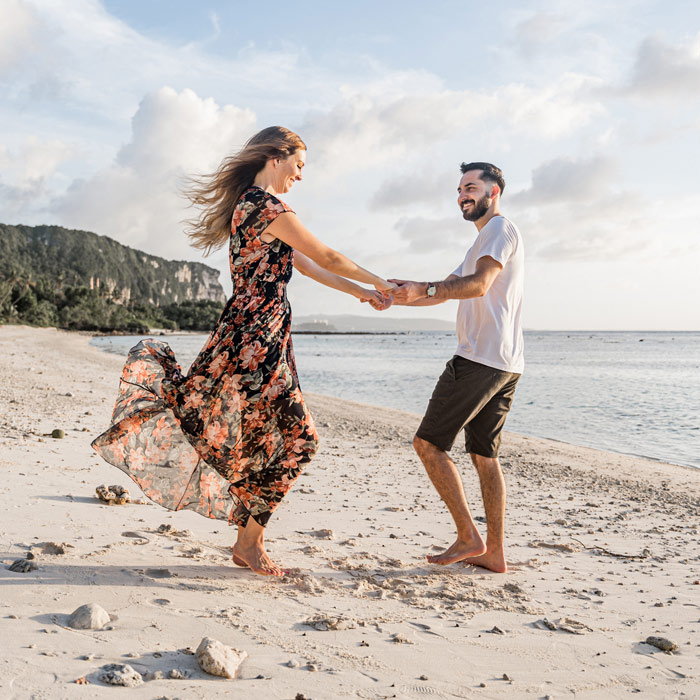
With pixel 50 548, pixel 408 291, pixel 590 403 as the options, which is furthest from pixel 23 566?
pixel 590 403

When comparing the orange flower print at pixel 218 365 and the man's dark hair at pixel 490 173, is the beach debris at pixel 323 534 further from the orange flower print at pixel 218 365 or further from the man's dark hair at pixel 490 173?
the man's dark hair at pixel 490 173

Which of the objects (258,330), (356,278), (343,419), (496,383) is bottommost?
(343,419)

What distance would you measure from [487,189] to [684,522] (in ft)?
12.1

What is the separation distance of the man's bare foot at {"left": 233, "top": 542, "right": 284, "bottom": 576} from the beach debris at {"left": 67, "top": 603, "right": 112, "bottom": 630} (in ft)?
3.18

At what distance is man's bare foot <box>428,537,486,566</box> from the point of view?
3961 millimetres

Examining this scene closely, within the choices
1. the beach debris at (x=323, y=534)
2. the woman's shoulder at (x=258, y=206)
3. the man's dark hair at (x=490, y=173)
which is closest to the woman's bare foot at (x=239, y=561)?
the beach debris at (x=323, y=534)

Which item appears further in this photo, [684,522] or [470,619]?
[684,522]

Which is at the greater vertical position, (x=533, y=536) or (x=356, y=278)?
(x=356, y=278)

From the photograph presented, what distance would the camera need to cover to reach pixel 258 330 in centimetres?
339

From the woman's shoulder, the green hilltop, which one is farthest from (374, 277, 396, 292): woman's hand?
the green hilltop

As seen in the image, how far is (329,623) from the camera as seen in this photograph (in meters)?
2.83

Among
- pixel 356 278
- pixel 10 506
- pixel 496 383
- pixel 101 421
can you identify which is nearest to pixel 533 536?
pixel 496 383

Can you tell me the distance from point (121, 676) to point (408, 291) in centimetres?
295

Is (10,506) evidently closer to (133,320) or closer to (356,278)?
(356,278)
